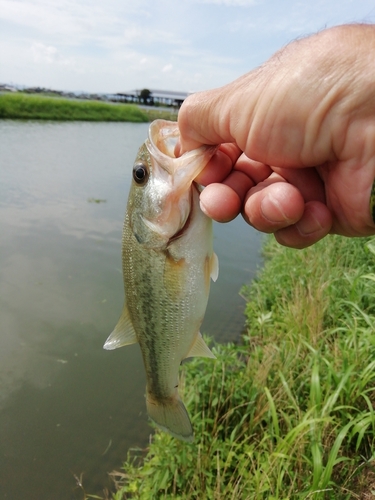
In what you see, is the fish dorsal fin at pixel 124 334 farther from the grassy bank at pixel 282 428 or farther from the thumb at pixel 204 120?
the grassy bank at pixel 282 428

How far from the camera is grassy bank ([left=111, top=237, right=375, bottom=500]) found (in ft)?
8.92

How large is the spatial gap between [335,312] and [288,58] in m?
3.75

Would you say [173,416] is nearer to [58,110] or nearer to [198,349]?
[198,349]

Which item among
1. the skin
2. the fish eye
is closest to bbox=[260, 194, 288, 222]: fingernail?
the skin

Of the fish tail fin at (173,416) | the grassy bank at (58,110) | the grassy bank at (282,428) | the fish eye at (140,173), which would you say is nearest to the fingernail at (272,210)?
the fish eye at (140,173)

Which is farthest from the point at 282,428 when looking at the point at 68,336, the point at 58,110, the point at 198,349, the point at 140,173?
the point at 58,110

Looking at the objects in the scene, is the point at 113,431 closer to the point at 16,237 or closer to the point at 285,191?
the point at 285,191

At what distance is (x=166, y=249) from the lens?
1868mm

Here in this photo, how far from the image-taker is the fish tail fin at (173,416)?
7.07ft

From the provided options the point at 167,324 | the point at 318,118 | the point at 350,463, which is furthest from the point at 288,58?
the point at 350,463

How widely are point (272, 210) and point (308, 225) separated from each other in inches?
11.7

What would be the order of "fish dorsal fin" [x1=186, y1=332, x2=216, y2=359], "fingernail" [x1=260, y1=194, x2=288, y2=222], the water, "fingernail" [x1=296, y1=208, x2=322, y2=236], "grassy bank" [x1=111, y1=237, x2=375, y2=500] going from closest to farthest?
"fingernail" [x1=260, y1=194, x2=288, y2=222], "fingernail" [x1=296, y1=208, x2=322, y2=236], "fish dorsal fin" [x1=186, y1=332, x2=216, y2=359], "grassy bank" [x1=111, y1=237, x2=375, y2=500], the water

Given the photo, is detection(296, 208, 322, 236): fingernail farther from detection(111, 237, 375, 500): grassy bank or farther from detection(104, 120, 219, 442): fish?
detection(111, 237, 375, 500): grassy bank

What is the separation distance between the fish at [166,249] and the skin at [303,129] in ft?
0.38
